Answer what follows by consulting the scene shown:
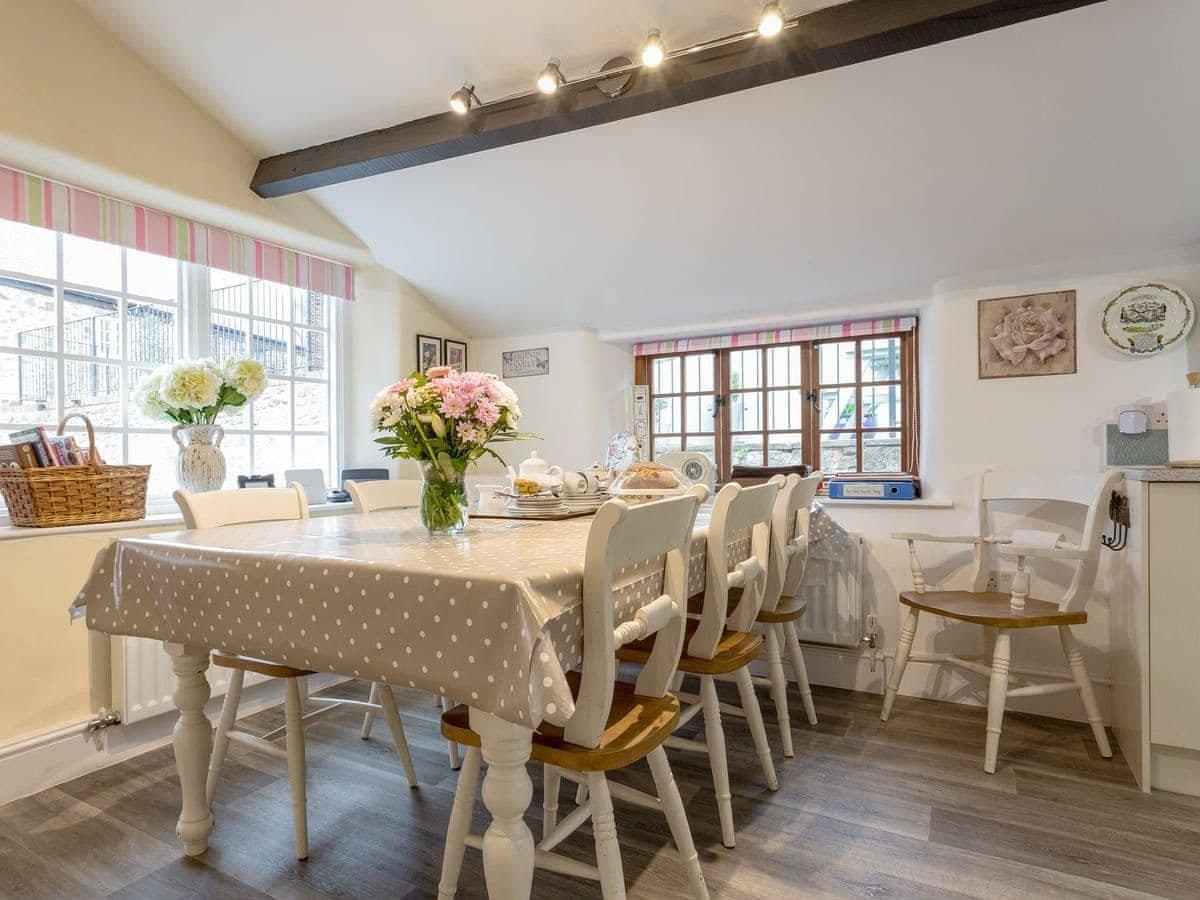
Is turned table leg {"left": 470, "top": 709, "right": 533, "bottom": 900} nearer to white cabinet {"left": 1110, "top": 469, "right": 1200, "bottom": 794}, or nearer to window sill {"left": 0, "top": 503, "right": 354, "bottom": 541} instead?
window sill {"left": 0, "top": 503, "right": 354, "bottom": 541}

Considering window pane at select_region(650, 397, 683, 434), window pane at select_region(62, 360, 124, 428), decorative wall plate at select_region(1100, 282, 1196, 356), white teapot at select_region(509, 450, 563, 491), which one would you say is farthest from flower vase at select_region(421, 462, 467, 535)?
decorative wall plate at select_region(1100, 282, 1196, 356)

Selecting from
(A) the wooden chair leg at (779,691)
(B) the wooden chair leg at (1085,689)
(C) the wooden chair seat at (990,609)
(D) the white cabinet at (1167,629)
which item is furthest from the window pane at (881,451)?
(A) the wooden chair leg at (779,691)

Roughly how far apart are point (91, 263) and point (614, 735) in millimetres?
2923

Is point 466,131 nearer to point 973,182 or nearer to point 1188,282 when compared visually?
point 973,182

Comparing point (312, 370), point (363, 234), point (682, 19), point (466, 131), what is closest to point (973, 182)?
point (682, 19)

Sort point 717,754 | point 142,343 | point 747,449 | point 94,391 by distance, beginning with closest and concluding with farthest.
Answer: point 717,754
point 94,391
point 142,343
point 747,449

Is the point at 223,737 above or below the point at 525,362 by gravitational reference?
below

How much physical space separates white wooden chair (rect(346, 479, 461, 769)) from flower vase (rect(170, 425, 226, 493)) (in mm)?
631

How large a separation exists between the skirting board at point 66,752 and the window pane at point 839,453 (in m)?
3.13

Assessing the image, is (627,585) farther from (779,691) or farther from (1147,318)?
(1147,318)

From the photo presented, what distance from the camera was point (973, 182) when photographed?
98.0 inches

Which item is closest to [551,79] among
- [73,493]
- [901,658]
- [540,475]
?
[540,475]

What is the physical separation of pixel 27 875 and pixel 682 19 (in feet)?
10.1

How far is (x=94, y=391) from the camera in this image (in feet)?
9.07
